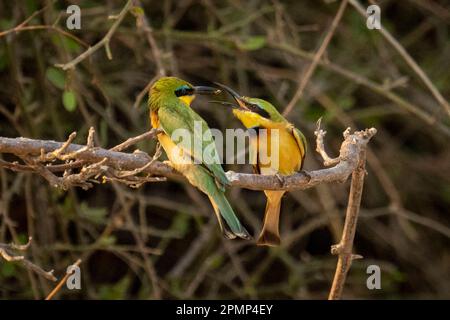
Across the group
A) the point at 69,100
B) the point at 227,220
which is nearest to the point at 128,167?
the point at 227,220

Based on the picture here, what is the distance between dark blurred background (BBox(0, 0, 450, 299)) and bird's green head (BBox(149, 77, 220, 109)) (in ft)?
0.97

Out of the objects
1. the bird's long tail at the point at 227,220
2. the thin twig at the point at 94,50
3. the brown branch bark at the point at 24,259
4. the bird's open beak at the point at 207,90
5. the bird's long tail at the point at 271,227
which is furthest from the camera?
the bird's long tail at the point at 271,227

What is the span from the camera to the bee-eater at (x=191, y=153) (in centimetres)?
219

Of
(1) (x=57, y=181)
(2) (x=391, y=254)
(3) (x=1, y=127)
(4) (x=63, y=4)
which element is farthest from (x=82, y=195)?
(1) (x=57, y=181)

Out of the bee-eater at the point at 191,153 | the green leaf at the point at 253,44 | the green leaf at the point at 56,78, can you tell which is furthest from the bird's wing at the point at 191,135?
the green leaf at the point at 253,44

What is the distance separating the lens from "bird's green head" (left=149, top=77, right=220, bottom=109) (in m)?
2.59

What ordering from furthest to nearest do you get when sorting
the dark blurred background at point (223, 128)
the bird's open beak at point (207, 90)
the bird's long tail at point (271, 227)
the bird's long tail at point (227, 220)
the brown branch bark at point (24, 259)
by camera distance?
1. the dark blurred background at point (223, 128)
2. the bird's long tail at point (271, 227)
3. the bird's open beak at point (207, 90)
4. the bird's long tail at point (227, 220)
5. the brown branch bark at point (24, 259)

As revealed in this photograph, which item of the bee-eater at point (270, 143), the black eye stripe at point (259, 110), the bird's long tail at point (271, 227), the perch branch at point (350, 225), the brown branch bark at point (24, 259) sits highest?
the black eye stripe at point (259, 110)

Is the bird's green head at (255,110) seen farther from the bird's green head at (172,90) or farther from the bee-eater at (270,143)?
the bird's green head at (172,90)

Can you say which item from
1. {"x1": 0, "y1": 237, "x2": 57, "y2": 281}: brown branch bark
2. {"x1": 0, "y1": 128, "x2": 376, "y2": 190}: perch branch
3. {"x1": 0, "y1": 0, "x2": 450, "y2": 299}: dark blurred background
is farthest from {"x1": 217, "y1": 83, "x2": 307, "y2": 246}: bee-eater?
{"x1": 0, "y1": 237, "x2": 57, "y2": 281}: brown branch bark

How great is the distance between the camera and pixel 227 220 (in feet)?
7.19

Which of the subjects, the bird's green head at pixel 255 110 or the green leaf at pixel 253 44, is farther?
the green leaf at pixel 253 44

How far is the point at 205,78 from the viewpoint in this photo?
4.07 metres

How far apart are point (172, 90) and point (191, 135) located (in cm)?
30
